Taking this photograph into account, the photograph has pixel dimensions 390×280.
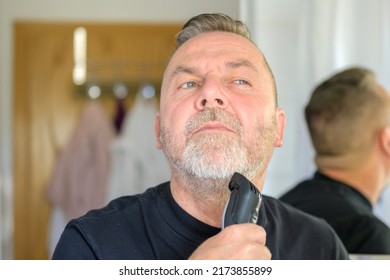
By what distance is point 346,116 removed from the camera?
1.02 m

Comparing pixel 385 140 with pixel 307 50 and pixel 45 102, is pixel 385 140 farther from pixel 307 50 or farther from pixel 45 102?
pixel 45 102

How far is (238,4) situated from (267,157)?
18cm

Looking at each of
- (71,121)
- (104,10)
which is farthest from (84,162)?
(104,10)

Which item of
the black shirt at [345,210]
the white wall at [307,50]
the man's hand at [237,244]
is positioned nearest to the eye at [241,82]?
the man's hand at [237,244]

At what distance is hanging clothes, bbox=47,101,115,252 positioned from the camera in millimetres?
1758

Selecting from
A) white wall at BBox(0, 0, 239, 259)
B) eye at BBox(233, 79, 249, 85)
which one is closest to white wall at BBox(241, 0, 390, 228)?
white wall at BBox(0, 0, 239, 259)

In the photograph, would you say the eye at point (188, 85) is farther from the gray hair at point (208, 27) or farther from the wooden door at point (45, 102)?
the wooden door at point (45, 102)

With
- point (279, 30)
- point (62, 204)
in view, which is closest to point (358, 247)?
point (279, 30)

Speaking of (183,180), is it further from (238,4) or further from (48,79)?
(48,79)

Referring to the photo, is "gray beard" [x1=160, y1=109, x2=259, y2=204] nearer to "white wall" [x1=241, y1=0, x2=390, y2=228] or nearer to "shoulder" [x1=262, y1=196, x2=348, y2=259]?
"shoulder" [x1=262, y1=196, x2=348, y2=259]

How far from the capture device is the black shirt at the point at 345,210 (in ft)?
3.11

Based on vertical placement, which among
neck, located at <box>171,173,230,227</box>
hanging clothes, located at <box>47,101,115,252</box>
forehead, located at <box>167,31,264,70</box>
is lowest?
hanging clothes, located at <box>47,101,115,252</box>

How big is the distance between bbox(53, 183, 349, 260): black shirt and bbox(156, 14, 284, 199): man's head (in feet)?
0.19
